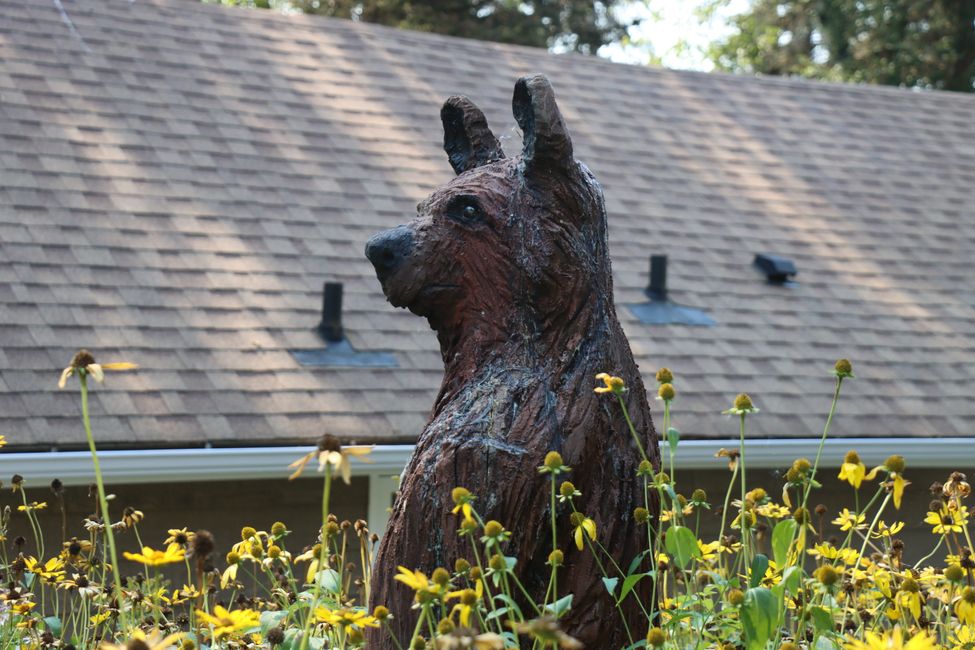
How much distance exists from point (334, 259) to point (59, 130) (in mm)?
1870

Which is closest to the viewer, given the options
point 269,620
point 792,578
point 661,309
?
point 792,578

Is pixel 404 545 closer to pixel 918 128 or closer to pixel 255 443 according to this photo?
pixel 255 443

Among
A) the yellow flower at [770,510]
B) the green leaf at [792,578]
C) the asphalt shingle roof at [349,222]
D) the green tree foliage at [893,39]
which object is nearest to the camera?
the green leaf at [792,578]

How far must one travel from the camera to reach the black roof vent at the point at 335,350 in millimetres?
7270

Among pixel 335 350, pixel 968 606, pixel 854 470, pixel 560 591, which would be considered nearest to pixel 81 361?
pixel 560 591

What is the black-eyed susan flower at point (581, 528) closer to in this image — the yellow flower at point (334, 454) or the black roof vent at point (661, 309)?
the yellow flower at point (334, 454)

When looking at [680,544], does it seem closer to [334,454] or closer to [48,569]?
[334,454]

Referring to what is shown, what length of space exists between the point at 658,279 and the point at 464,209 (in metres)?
5.98

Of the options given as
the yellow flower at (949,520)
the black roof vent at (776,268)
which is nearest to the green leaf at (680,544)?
the yellow flower at (949,520)

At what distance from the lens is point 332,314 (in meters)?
7.43

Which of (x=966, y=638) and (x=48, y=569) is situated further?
(x=48, y=569)

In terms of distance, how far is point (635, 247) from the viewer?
30.0ft

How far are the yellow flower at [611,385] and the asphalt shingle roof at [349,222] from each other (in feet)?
13.7

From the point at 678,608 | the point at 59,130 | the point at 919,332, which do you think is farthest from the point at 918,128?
the point at 678,608
